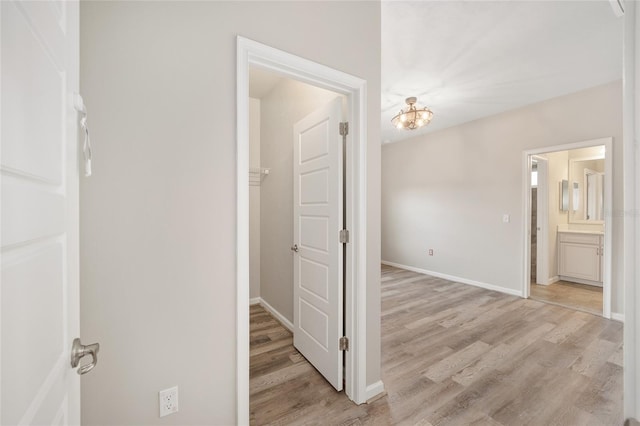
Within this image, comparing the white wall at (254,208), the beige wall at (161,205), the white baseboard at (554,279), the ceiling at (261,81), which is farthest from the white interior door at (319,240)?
the white baseboard at (554,279)

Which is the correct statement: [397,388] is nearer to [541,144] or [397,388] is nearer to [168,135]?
[168,135]

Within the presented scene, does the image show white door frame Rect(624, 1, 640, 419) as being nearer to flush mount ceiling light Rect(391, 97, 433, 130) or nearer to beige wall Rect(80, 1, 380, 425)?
beige wall Rect(80, 1, 380, 425)

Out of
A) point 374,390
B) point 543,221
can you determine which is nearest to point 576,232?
point 543,221

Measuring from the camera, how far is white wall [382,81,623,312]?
3.24 meters

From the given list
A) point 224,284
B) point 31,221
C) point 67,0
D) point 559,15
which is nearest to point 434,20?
point 559,15

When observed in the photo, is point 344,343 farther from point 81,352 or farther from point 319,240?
point 81,352

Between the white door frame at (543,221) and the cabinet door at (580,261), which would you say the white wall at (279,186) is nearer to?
the white door frame at (543,221)

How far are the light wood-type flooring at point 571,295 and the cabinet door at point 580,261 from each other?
187mm

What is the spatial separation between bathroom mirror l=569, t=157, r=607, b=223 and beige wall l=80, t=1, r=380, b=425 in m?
5.94

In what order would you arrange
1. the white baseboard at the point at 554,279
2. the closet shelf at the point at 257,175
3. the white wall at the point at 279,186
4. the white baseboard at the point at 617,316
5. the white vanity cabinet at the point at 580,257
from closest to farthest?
the white wall at the point at 279,186
the white baseboard at the point at 617,316
the closet shelf at the point at 257,175
the white vanity cabinet at the point at 580,257
the white baseboard at the point at 554,279

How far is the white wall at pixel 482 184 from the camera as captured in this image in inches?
128

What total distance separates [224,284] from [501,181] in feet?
14.6

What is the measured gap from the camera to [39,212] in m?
0.52

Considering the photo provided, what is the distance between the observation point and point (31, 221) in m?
0.48
